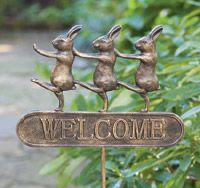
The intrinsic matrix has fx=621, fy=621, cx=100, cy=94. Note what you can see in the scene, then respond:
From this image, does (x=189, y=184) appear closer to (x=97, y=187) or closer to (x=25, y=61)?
(x=97, y=187)

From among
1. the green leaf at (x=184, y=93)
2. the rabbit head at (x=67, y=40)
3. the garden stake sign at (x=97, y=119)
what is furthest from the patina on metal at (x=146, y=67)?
the green leaf at (x=184, y=93)

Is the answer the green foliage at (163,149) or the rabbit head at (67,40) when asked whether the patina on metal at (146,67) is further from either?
the green foliage at (163,149)

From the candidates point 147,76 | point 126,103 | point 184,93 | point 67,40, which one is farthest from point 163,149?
point 67,40

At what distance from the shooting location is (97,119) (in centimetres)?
132

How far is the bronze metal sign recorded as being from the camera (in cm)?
132

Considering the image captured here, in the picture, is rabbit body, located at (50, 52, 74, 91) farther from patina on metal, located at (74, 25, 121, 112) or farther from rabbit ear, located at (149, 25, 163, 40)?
rabbit ear, located at (149, 25, 163, 40)

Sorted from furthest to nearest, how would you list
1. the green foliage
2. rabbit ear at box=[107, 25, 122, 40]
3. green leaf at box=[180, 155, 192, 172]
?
1. the green foliage
2. green leaf at box=[180, 155, 192, 172]
3. rabbit ear at box=[107, 25, 122, 40]

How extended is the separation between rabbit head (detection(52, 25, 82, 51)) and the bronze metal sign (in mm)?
142

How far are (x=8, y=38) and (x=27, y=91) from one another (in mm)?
5306

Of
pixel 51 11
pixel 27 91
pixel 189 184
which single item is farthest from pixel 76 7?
pixel 189 184

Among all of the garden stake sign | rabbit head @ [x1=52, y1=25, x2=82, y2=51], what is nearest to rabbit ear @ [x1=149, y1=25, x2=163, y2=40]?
the garden stake sign

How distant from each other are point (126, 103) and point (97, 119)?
799mm

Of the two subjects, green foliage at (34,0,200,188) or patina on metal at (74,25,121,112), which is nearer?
patina on metal at (74,25,121,112)

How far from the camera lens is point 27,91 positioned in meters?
6.84
